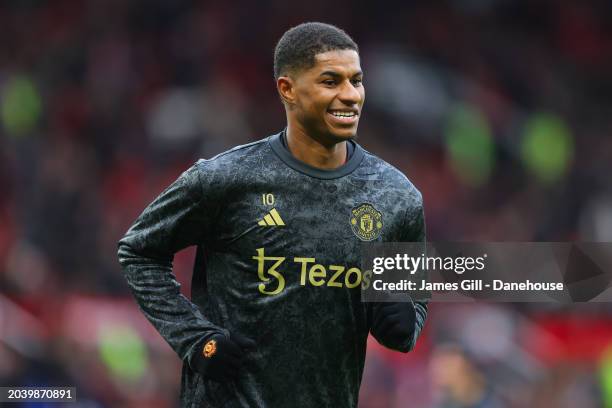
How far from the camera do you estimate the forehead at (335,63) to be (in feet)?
13.7

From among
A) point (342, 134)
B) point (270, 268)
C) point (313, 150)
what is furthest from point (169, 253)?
point (342, 134)

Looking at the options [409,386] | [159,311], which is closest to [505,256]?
[159,311]

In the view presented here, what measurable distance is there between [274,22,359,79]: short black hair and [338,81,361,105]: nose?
0.44 feet

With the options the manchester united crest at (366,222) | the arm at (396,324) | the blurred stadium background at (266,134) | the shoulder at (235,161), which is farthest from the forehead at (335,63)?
the blurred stadium background at (266,134)

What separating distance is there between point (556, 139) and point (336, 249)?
8752 mm

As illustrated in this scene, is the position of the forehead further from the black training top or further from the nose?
the black training top

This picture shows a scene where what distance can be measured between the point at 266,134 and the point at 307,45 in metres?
8.52

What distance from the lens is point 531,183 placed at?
12.2m

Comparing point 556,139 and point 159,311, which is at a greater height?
point 556,139

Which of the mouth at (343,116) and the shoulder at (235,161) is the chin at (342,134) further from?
the shoulder at (235,161)

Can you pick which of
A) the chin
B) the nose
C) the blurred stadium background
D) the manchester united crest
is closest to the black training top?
the manchester united crest

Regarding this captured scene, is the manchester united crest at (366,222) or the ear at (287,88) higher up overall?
the ear at (287,88)

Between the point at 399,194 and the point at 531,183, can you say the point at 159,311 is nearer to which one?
the point at 399,194

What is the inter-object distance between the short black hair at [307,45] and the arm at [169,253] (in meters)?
0.46
